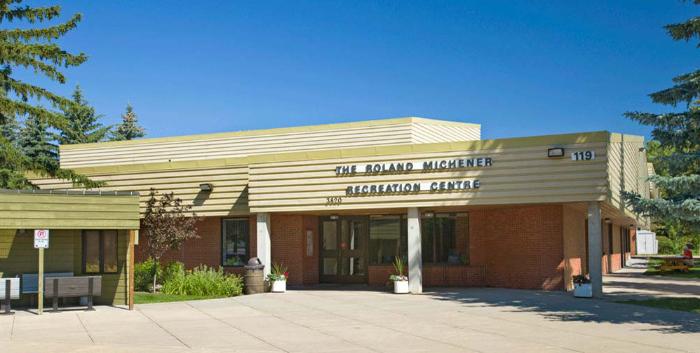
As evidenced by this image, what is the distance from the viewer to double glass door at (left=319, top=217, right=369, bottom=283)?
27484mm

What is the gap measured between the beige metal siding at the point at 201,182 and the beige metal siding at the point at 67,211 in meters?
6.41

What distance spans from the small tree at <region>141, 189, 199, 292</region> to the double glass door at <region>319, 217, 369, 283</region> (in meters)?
5.15

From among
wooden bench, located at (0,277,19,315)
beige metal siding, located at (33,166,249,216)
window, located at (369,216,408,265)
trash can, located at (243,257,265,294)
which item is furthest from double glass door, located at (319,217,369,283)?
wooden bench, located at (0,277,19,315)

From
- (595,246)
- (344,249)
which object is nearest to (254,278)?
(344,249)

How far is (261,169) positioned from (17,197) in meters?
8.31

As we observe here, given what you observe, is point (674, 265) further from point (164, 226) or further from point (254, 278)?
point (164, 226)

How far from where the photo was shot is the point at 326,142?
31.4 meters

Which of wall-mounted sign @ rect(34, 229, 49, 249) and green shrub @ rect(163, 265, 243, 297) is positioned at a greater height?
wall-mounted sign @ rect(34, 229, 49, 249)

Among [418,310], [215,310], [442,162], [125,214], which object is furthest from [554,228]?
[125,214]

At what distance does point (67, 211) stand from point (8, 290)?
2.37 m

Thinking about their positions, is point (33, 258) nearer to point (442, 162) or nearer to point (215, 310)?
point (215, 310)

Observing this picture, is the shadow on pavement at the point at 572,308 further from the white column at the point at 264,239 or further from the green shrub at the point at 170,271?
the green shrub at the point at 170,271

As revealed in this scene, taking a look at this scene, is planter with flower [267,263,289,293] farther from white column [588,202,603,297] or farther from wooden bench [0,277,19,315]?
white column [588,202,603,297]

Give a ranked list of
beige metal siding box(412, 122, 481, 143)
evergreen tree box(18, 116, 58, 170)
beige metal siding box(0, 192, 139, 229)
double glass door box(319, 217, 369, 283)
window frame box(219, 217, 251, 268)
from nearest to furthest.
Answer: beige metal siding box(0, 192, 139, 229) → double glass door box(319, 217, 369, 283) → window frame box(219, 217, 251, 268) → beige metal siding box(412, 122, 481, 143) → evergreen tree box(18, 116, 58, 170)
